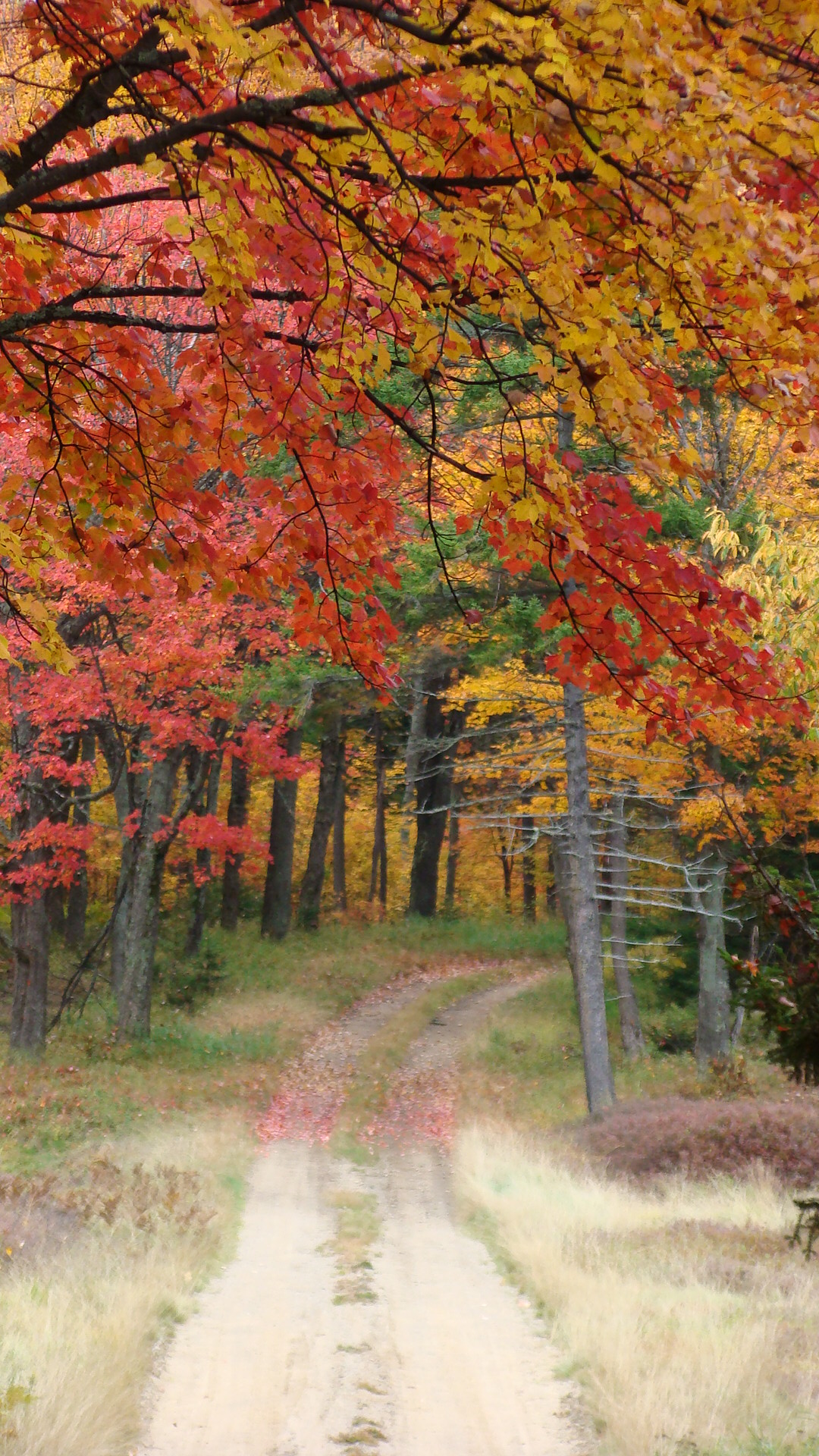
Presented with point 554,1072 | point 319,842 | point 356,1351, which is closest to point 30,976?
point 554,1072

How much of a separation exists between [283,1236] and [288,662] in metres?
8.87

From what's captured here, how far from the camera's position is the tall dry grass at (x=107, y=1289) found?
5.79 m

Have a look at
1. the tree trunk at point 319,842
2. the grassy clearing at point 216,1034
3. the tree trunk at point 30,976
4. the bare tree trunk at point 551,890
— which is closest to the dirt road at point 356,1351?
the grassy clearing at point 216,1034

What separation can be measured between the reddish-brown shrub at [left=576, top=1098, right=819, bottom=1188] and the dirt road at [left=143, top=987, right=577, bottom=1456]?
298 cm

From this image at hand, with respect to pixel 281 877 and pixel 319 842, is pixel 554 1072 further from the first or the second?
pixel 319 842

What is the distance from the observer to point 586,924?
16.9 m

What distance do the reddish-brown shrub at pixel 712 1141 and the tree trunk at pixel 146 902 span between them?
7633 mm

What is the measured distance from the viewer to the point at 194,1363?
7.41m

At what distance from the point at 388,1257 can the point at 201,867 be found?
13.2 metres

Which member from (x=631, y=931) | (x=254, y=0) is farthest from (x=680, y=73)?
(x=631, y=931)

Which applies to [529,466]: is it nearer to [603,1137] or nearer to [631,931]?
[603,1137]

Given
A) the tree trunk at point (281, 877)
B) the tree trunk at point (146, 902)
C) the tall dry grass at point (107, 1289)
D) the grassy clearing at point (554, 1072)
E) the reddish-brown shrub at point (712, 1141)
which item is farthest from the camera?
the tree trunk at point (281, 877)

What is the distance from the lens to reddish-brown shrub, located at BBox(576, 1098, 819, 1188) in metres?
13.7

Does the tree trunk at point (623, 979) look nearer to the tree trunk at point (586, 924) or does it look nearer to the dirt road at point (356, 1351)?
the tree trunk at point (586, 924)
